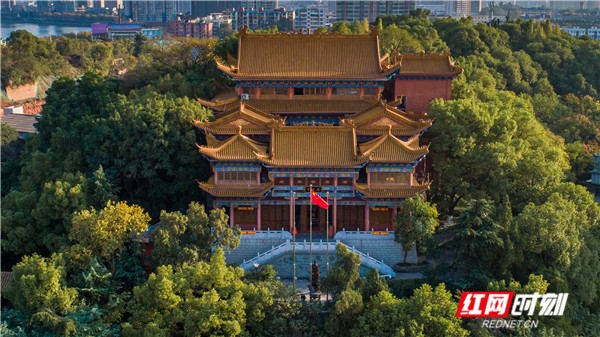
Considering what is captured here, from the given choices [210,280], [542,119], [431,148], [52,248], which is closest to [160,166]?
[52,248]

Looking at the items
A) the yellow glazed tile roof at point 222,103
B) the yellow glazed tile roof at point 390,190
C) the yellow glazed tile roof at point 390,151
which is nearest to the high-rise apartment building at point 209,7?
the yellow glazed tile roof at point 222,103

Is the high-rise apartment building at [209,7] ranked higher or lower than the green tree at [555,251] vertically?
higher

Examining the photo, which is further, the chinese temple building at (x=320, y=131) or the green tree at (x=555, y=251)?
the chinese temple building at (x=320, y=131)

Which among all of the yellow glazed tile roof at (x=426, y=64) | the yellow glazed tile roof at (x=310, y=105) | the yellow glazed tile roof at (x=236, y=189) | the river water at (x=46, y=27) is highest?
the river water at (x=46, y=27)

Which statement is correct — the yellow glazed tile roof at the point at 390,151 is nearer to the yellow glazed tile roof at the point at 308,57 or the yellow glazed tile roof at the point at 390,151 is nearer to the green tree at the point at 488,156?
the green tree at the point at 488,156

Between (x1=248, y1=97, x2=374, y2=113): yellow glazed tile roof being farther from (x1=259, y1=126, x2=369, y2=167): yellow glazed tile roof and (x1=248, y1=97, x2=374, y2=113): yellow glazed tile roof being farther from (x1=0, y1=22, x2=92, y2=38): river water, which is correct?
(x1=0, y1=22, x2=92, y2=38): river water

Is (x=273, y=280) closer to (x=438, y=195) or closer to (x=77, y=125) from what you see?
(x=438, y=195)

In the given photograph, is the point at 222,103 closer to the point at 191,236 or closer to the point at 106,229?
the point at 191,236
